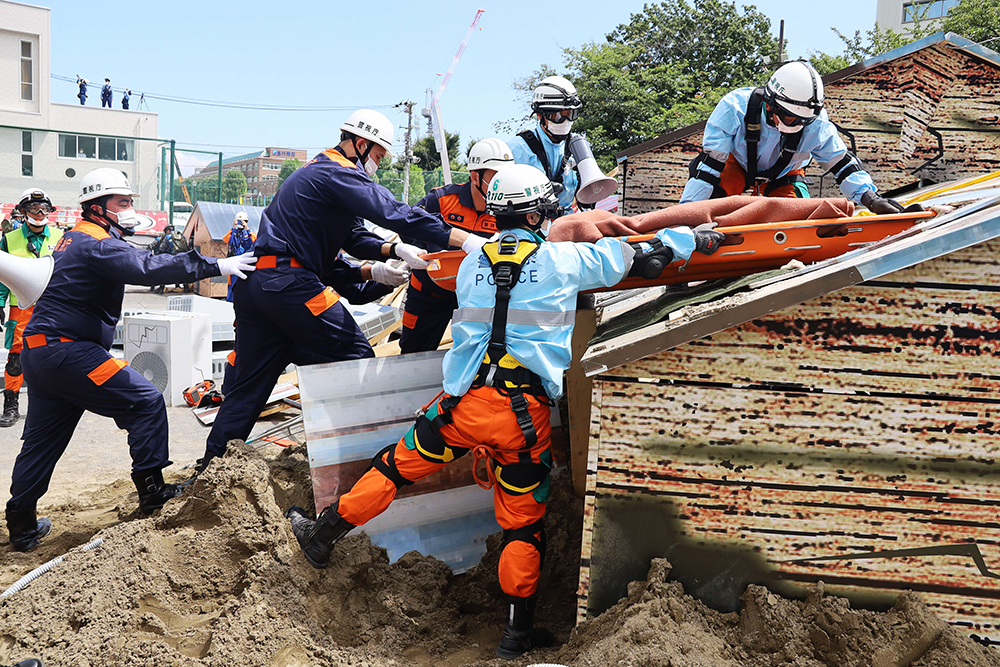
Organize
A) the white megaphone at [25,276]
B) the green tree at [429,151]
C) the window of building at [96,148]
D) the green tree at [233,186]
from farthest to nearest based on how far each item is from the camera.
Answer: the green tree at [429,151], the green tree at [233,186], the window of building at [96,148], the white megaphone at [25,276]

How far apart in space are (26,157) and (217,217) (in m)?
7.28

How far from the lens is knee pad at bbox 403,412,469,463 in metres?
3.12

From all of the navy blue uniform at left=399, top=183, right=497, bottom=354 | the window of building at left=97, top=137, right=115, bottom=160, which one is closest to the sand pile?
the navy blue uniform at left=399, top=183, right=497, bottom=354

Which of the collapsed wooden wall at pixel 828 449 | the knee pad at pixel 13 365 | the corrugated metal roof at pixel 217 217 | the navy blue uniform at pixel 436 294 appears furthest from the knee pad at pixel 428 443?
the corrugated metal roof at pixel 217 217

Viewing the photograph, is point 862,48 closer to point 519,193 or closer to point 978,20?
point 978,20

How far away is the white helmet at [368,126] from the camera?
4.30 m

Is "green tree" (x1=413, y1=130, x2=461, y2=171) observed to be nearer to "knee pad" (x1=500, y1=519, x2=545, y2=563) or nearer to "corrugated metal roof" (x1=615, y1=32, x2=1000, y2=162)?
"corrugated metal roof" (x1=615, y1=32, x2=1000, y2=162)

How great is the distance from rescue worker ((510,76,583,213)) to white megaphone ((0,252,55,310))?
3331 mm

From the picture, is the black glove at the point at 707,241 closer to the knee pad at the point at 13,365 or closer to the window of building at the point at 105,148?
the knee pad at the point at 13,365

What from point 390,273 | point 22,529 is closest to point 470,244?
point 390,273

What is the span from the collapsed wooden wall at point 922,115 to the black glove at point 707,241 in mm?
3965

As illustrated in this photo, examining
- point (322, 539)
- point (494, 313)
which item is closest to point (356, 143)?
point (494, 313)

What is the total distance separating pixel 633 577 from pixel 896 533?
2.98 feet

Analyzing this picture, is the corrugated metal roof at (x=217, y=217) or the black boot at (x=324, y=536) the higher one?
the corrugated metal roof at (x=217, y=217)
